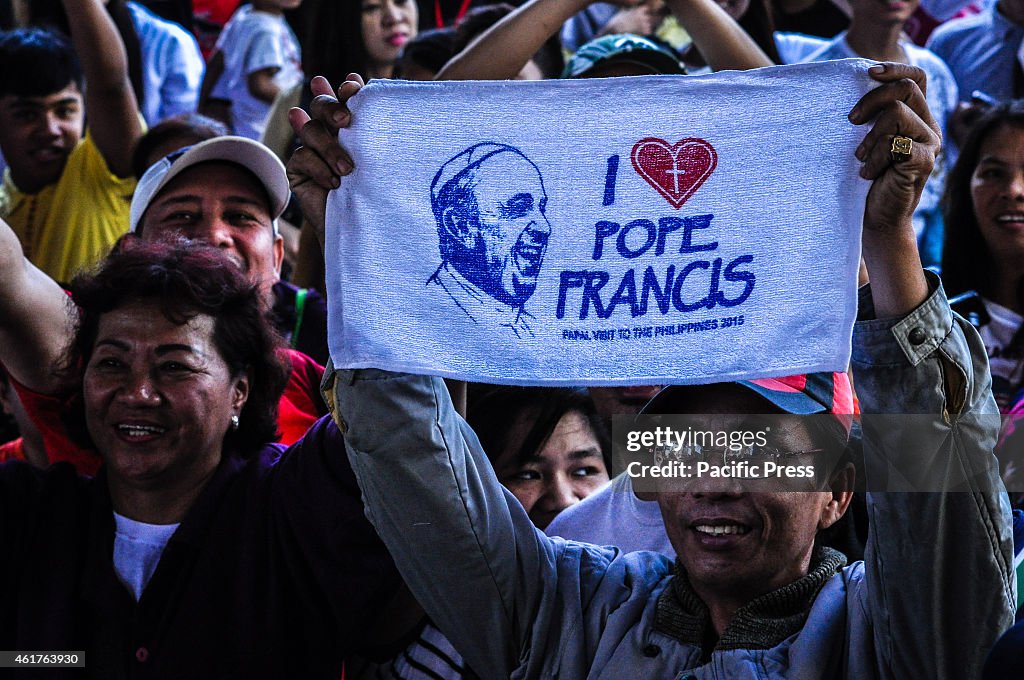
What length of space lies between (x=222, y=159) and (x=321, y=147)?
1.35 metres

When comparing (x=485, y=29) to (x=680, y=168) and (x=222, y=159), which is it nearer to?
(x=222, y=159)

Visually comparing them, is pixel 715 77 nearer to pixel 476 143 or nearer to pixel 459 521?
pixel 476 143

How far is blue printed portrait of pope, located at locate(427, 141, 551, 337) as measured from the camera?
205 cm

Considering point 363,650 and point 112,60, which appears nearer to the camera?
point 363,650

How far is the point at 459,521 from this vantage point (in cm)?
198

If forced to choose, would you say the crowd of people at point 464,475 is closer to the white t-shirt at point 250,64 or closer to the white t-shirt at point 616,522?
the white t-shirt at point 616,522

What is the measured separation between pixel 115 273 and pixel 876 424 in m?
1.51

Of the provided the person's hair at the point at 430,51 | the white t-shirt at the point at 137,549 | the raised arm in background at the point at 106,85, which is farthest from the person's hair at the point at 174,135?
the white t-shirt at the point at 137,549

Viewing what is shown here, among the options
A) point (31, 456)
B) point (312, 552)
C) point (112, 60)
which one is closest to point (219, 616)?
point (312, 552)

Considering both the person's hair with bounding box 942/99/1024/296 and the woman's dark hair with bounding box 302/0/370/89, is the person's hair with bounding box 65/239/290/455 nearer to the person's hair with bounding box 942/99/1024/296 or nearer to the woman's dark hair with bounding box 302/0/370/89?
the person's hair with bounding box 942/99/1024/296

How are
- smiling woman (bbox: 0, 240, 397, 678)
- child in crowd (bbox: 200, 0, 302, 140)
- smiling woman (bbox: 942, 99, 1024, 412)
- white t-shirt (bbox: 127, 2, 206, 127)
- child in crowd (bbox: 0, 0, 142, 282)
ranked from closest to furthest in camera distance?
smiling woman (bbox: 0, 240, 397, 678)
smiling woman (bbox: 942, 99, 1024, 412)
child in crowd (bbox: 0, 0, 142, 282)
white t-shirt (bbox: 127, 2, 206, 127)
child in crowd (bbox: 200, 0, 302, 140)

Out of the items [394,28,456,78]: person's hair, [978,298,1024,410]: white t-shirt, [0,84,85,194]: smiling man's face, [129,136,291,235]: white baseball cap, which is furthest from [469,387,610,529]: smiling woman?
[0,84,85,194]: smiling man's face

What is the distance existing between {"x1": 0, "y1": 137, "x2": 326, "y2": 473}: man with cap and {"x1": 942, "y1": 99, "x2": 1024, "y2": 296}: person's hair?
1767 millimetres

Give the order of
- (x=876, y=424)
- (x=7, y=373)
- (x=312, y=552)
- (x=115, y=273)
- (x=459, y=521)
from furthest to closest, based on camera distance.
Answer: (x=7, y=373)
(x=115, y=273)
(x=312, y=552)
(x=459, y=521)
(x=876, y=424)
